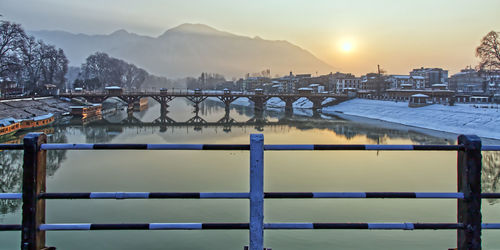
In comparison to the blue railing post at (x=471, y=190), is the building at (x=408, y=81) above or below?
above

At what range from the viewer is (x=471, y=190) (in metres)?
2.93

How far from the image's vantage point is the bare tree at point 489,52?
5266 centimetres

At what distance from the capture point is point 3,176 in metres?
17.6

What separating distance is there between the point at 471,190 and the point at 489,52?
195ft

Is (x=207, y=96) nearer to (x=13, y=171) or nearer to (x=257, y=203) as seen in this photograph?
(x=13, y=171)

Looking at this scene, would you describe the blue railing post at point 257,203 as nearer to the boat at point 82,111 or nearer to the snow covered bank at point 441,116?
the snow covered bank at point 441,116

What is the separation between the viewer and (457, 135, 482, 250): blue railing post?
9.55 feet

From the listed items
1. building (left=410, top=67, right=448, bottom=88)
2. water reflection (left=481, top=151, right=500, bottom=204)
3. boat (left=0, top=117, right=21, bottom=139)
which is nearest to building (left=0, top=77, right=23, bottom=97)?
boat (left=0, top=117, right=21, bottom=139)

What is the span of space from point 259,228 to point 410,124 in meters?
46.5

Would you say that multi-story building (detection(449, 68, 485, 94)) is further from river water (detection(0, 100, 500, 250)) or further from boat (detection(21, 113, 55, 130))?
boat (detection(21, 113, 55, 130))

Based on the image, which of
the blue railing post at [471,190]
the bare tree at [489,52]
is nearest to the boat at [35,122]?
the blue railing post at [471,190]

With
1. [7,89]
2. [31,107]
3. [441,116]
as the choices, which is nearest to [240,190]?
[441,116]

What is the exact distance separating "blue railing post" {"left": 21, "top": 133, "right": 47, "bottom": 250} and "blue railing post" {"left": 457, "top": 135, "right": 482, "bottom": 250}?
9.97 feet

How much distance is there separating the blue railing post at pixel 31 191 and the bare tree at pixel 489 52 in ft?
196
